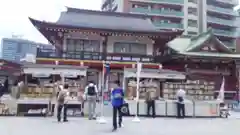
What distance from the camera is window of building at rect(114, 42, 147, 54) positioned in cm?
2616

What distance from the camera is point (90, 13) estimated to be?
30000 mm

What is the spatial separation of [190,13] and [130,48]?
3219cm

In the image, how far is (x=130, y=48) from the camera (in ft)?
86.2

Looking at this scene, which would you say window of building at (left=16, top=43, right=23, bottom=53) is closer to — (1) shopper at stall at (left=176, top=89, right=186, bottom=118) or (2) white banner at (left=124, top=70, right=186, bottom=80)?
(2) white banner at (left=124, top=70, right=186, bottom=80)

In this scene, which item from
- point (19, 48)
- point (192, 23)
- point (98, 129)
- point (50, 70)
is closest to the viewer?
point (98, 129)

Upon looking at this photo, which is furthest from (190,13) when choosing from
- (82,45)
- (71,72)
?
(71,72)

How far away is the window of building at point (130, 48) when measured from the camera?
85.8 ft

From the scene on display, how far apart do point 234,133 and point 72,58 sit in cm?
1652

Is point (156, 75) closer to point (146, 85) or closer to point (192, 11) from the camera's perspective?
point (146, 85)

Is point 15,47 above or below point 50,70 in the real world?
above

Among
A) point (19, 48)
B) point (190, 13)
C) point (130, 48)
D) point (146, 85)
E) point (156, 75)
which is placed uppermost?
point (190, 13)

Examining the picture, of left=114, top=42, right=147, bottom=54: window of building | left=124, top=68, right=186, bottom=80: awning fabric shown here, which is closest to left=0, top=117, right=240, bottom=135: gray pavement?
left=124, top=68, right=186, bottom=80: awning fabric

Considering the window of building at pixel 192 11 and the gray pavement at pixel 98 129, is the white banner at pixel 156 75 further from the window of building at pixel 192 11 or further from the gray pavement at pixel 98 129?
the window of building at pixel 192 11

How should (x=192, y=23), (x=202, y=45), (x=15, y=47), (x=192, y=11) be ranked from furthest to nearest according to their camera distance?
(x=15, y=47) → (x=192, y=11) → (x=192, y=23) → (x=202, y=45)
